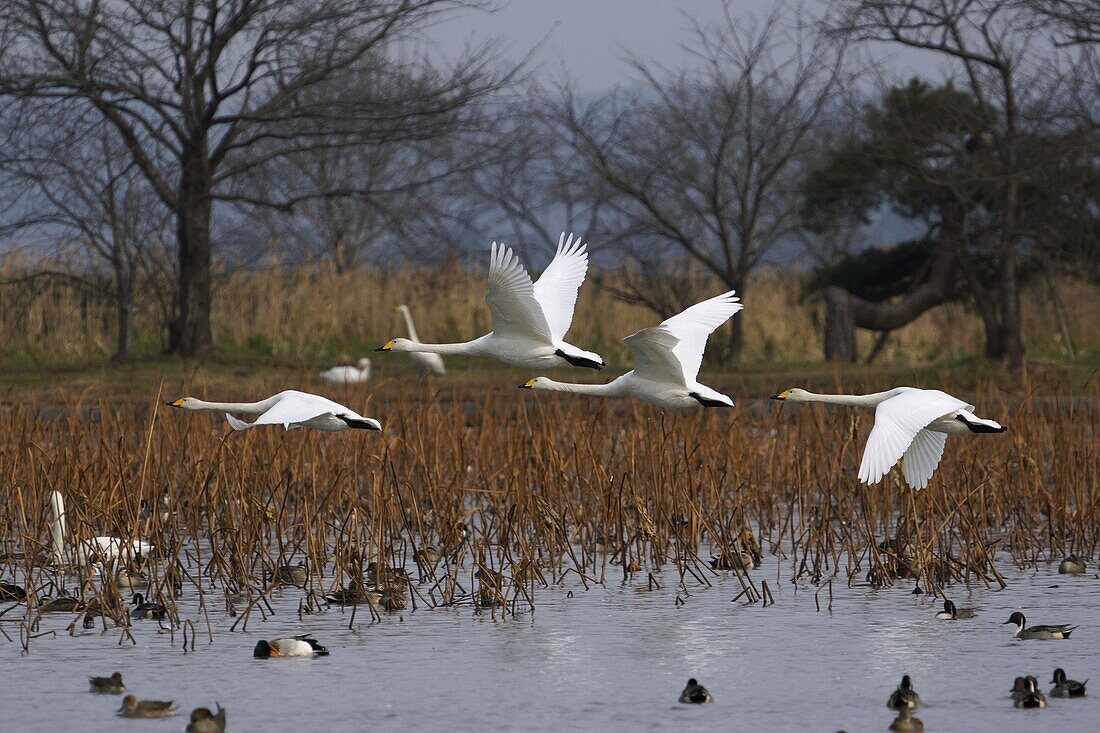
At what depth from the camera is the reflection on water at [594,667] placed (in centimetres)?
661

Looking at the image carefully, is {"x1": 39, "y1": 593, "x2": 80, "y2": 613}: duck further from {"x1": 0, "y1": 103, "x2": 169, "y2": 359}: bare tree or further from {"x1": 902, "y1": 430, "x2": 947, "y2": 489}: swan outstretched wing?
{"x1": 0, "y1": 103, "x2": 169, "y2": 359}: bare tree

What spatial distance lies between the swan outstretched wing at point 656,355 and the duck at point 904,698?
2.54m

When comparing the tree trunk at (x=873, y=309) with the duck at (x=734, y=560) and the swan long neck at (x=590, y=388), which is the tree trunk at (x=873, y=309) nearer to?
the duck at (x=734, y=560)

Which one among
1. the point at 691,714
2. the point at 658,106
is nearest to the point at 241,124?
the point at 658,106

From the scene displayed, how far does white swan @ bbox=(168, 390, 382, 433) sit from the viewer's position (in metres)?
8.05

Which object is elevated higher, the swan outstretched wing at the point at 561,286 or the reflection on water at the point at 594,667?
the swan outstretched wing at the point at 561,286

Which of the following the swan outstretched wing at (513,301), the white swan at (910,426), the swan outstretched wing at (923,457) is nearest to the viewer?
the white swan at (910,426)

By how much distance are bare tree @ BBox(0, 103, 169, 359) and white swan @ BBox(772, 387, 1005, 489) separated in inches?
648

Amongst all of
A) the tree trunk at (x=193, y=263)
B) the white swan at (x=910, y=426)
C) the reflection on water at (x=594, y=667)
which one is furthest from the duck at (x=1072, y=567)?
the tree trunk at (x=193, y=263)

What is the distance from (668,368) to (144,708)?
3679 millimetres

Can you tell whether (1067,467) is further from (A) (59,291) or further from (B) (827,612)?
(A) (59,291)

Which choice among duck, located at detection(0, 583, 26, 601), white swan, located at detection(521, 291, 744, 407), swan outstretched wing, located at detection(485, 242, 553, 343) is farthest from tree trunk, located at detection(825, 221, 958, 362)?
duck, located at detection(0, 583, 26, 601)

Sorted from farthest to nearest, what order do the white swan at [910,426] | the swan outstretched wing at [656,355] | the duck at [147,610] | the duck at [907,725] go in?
the swan outstretched wing at [656,355] → the duck at [147,610] → the white swan at [910,426] → the duck at [907,725]

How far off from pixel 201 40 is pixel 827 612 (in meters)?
17.8
